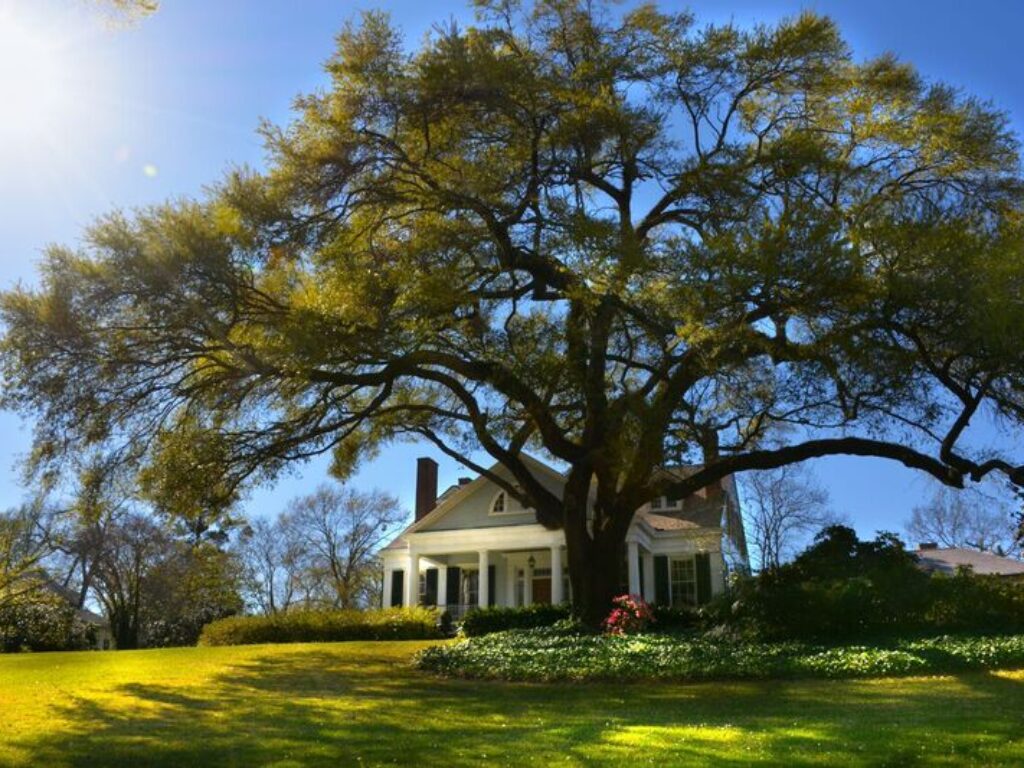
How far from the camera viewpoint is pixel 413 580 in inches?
1330

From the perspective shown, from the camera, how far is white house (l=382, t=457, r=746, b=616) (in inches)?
1224

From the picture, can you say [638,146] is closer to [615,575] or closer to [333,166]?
[333,166]

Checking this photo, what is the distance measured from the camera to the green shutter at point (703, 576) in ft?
101

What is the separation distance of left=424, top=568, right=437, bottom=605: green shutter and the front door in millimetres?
3981

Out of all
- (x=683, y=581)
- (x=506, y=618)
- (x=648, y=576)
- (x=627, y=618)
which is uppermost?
(x=648, y=576)

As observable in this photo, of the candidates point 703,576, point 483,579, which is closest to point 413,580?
point 483,579

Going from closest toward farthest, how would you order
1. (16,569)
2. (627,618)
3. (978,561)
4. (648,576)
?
(627,618), (16,569), (648,576), (978,561)

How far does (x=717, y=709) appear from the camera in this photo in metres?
10.2

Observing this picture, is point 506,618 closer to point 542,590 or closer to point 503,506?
point 503,506

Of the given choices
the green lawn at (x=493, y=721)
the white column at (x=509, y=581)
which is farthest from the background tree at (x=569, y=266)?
the white column at (x=509, y=581)

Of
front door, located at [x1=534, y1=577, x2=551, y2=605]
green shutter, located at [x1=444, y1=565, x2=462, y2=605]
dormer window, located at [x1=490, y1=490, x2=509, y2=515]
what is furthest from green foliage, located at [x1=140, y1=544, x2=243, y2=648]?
front door, located at [x1=534, y1=577, x2=551, y2=605]

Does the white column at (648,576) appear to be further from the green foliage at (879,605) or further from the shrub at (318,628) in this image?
the green foliage at (879,605)

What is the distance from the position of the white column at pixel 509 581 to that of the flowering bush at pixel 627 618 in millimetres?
14856

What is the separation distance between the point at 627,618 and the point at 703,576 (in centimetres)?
1296
